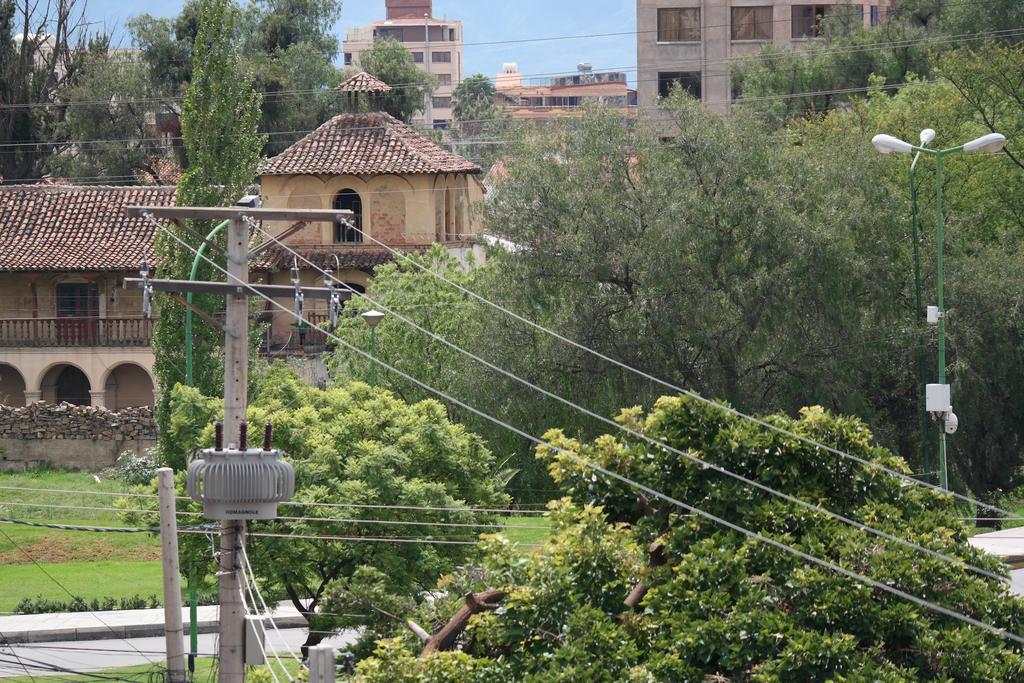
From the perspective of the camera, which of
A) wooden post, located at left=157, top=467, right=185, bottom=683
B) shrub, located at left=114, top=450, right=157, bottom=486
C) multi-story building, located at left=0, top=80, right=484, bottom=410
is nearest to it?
wooden post, located at left=157, top=467, right=185, bottom=683

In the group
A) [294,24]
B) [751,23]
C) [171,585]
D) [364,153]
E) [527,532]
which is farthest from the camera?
[751,23]

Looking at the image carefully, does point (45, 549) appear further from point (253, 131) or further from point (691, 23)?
point (691, 23)

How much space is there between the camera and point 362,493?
2150 cm

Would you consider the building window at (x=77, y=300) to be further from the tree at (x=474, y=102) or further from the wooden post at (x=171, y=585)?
the tree at (x=474, y=102)

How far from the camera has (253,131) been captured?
114 feet

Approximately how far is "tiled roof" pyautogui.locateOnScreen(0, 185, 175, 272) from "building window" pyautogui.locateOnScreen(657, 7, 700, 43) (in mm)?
32481

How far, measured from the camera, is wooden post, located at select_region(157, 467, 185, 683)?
16.9 m

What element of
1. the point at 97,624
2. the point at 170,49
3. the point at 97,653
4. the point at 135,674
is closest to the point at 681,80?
the point at 170,49

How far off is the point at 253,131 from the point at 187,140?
5.01 feet

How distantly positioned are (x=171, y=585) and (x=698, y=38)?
62725 millimetres

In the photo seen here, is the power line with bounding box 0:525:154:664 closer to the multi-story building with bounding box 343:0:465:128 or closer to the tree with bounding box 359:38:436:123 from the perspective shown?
the tree with bounding box 359:38:436:123

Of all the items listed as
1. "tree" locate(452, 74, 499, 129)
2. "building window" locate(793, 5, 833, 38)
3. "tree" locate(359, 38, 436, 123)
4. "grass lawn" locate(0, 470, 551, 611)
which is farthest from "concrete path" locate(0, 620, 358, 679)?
"tree" locate(452, 74, 499, 129)

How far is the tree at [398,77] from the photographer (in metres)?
69.0

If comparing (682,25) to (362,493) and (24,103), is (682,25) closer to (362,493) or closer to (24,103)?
(24,103)
